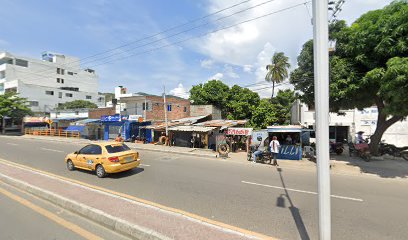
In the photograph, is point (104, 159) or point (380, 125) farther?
point (380, 125)

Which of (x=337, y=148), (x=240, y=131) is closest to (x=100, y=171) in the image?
(x=240, y=131)

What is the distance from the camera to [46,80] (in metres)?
55.1

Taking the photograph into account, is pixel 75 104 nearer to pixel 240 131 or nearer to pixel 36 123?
pixel 36 123

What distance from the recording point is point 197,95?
124 feet

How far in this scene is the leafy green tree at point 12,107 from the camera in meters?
37.6

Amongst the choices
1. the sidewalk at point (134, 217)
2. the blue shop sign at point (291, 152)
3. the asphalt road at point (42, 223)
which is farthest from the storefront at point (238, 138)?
the asphalt road at point (42, 223)

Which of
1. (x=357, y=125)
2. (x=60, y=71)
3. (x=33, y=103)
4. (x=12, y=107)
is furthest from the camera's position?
(x=60, y=71)

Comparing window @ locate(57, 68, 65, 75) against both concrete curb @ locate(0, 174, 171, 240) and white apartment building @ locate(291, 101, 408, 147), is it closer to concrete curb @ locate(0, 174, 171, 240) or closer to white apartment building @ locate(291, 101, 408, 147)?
white apartment building @ locate(291, 101, 408, 147)

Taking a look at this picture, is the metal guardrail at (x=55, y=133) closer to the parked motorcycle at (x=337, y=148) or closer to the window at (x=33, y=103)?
the window at (x=33, y=103)

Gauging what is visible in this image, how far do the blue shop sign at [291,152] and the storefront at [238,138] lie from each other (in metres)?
2.97

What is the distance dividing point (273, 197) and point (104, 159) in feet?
22.4

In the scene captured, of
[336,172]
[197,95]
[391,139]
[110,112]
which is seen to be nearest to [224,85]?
[197,95]

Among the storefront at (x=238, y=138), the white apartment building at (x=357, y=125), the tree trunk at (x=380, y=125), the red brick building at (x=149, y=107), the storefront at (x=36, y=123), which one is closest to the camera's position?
the tree trunk at (x=380, y=125)

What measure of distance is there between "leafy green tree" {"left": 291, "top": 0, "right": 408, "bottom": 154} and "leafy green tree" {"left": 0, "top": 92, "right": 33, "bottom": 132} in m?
44.5
